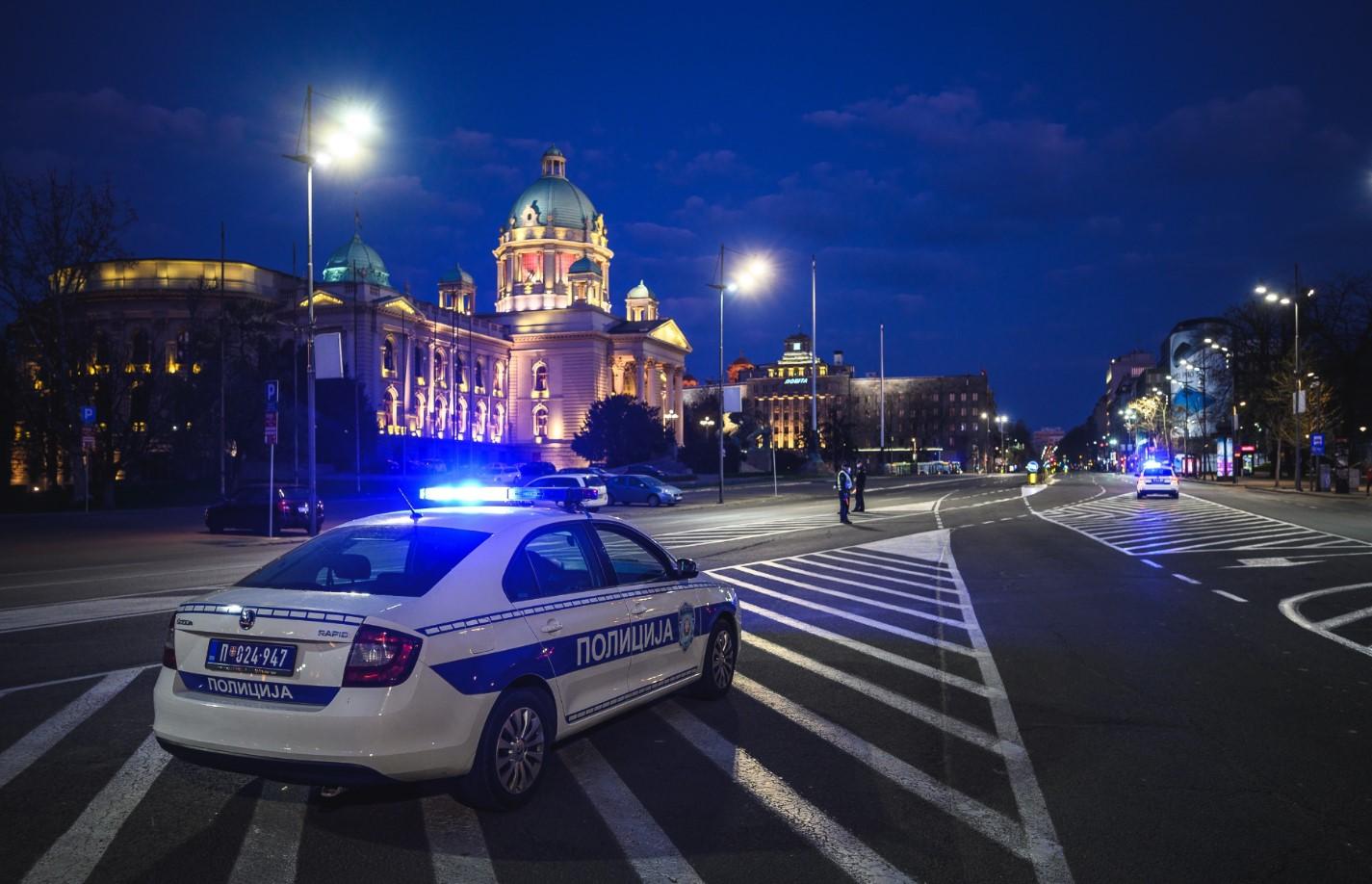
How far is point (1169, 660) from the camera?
30.4 feet

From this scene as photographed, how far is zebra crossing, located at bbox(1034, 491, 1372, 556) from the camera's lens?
67.5ft

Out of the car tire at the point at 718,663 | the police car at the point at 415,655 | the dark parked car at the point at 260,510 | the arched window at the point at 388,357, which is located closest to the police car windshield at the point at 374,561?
the police car at the point at 415,655

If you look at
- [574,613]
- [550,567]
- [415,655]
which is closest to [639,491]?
[550,567]

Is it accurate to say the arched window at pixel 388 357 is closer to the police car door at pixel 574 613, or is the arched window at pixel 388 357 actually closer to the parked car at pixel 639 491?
the parked car at pixel 639 491

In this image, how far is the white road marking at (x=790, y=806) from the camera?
4.57 m

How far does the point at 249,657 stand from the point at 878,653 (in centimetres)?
603

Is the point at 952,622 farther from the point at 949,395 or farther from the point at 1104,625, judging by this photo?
the point at 949,395

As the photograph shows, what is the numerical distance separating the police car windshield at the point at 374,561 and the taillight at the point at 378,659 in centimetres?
37

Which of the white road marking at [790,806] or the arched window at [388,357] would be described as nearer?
the white road marking at [790,806]

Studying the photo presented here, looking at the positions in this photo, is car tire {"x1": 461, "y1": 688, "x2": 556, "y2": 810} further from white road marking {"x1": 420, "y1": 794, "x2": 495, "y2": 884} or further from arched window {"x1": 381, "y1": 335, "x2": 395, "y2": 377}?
arched window {"x1": 381, "y1": 335, "x2": 395, "y2": 377}

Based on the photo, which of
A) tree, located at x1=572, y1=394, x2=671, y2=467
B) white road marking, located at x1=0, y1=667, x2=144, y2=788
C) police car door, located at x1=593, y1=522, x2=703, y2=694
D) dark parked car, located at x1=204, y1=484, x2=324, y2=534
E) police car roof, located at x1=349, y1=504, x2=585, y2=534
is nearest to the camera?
police car roof, located at x1=349, y1=504, x2=585, y2=534

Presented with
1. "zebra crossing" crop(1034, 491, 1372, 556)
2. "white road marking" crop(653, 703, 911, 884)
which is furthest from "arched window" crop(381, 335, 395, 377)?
"white road marking" crop(653, 703, 911, 884)

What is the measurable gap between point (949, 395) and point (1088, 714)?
17940 centimetres

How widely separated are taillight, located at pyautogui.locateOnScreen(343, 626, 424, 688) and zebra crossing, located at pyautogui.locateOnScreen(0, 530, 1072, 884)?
2.15 ft
